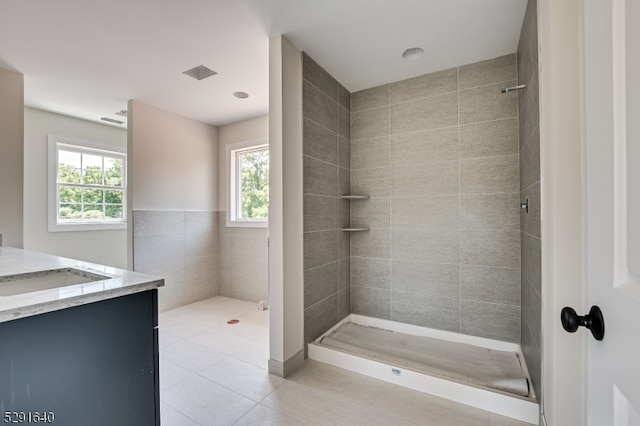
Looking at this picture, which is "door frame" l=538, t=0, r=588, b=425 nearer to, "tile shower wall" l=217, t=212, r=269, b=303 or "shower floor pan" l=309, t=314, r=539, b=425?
"shower floor pan" l=309, t=314, r=539, b=425

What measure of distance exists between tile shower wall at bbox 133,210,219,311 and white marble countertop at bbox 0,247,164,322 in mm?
1760

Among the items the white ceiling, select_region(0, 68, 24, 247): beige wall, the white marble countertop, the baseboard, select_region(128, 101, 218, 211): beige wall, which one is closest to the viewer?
the white marble countertop

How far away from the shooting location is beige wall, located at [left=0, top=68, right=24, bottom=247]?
239 centimetres

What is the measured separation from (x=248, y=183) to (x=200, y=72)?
5.40 feet

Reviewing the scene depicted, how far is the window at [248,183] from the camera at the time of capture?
150 inches

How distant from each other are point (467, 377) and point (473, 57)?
7.83 ft

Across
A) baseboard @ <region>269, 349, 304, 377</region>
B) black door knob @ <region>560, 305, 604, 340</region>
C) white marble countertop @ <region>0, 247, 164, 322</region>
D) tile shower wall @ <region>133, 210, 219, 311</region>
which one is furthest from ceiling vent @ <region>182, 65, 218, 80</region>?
black door knob @ <region>560, 305, 604, 340</region>

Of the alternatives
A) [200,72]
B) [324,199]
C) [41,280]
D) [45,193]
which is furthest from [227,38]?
[45,193]

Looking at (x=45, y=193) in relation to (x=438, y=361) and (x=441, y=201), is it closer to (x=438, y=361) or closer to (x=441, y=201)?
(x=441, y=201)

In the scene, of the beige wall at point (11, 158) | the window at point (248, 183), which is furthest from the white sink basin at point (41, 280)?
the window at point (248, 183)

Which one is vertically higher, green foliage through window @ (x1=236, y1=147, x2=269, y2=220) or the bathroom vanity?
green foliage through window @ (x1=236, y1=147, x2=269, y2=220)

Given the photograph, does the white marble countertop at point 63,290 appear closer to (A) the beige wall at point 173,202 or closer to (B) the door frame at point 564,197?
(B) the door frame at point 564,197

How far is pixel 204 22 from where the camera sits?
1.88 m

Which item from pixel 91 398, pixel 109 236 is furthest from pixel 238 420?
Answer: pixel 109 236
